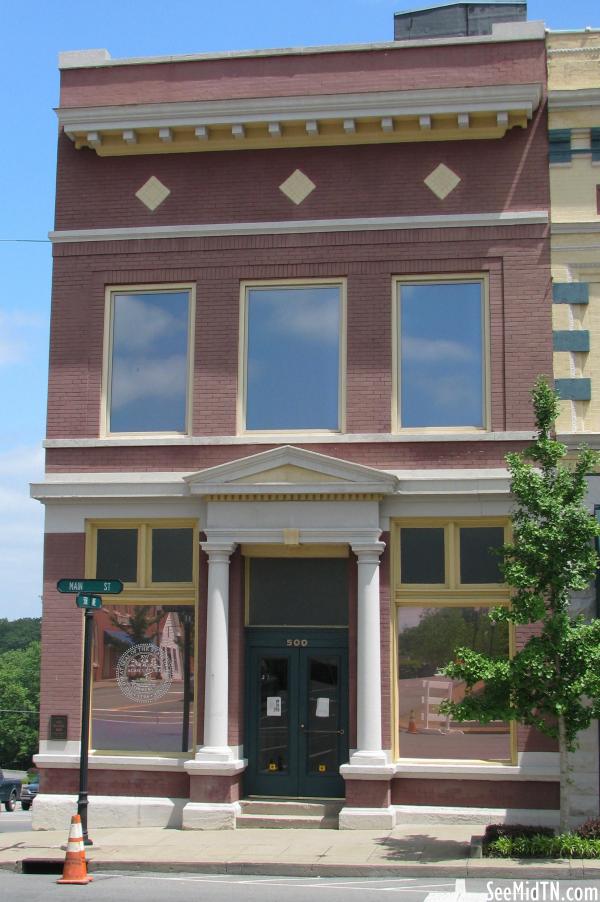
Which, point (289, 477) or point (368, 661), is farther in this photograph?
point (289, 477)

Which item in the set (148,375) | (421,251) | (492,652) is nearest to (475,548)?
(492,652)

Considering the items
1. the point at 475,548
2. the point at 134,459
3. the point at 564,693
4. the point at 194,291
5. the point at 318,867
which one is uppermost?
the point at 194,291

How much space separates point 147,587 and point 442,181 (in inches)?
282

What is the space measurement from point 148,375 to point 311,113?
444cm

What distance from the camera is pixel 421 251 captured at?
1641 centimetres

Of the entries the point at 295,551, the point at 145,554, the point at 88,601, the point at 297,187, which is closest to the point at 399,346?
the point at 297,187

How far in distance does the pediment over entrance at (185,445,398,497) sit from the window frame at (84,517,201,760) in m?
0.86

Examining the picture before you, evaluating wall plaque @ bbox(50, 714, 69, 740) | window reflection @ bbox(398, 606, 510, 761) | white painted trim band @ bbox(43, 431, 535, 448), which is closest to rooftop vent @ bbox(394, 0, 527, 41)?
white painted trim band @ bbox(43, 431, 535, 448)

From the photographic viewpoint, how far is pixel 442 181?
1655 centimetres

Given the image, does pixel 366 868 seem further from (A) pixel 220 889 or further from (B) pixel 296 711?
(B) pixel 296 711

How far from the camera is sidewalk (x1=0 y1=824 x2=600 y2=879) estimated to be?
12.2 metres

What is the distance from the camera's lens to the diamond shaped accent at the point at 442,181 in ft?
54.1

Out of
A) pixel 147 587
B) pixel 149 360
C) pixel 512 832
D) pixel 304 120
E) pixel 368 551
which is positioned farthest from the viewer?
pixel 149 360

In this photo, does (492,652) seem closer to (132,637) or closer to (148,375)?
(132,637)
